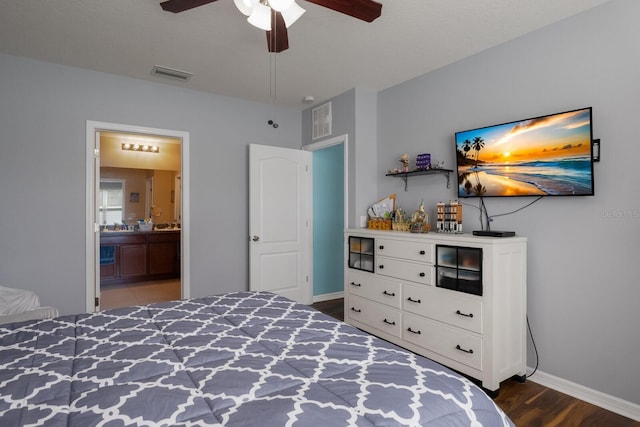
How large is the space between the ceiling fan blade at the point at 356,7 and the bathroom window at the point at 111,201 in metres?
6.05

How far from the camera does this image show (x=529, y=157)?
102 inches

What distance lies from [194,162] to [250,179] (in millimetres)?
645

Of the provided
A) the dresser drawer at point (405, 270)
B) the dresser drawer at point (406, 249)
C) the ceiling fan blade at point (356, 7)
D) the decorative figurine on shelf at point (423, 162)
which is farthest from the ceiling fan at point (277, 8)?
the dresser drawer at point (405, 270)

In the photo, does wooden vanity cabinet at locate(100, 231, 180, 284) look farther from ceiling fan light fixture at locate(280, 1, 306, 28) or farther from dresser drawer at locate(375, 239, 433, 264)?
ceiling fan light fixture at locate(280, 1, 306, 28)

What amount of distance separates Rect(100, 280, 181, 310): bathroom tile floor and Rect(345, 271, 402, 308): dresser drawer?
275cm

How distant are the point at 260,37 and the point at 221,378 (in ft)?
8.24

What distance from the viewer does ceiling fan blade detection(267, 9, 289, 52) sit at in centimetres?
189

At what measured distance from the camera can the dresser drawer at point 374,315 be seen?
309 cm

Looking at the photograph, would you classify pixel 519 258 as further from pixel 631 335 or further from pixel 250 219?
pixel 250 219

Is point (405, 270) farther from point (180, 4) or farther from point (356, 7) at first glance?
point (180, 4)

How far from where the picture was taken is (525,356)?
2633mm

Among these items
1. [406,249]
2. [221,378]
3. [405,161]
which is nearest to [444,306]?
[406,249]

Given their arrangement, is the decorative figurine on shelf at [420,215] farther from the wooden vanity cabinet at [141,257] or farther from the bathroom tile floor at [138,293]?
the wooden vanity cabinet at [141,257]

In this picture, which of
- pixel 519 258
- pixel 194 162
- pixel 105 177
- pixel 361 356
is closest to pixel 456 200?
pixel 519 258
